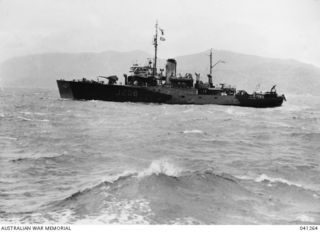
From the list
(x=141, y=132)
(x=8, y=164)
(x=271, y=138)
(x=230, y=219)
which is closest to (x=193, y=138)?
(x=141, y=132)

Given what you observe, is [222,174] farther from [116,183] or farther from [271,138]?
[271,138]

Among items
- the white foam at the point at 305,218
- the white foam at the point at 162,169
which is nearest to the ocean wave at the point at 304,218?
the white foam at the point at 305,218

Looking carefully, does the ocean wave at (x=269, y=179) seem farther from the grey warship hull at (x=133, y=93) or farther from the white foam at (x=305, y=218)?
the grey warship hull at (x=133, y=93)

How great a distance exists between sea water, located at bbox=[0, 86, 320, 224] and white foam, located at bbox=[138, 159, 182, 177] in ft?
0.13

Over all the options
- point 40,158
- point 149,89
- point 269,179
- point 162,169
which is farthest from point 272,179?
point 149,89

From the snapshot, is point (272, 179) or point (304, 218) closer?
point (304, 218)

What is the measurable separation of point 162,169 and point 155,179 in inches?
60.5

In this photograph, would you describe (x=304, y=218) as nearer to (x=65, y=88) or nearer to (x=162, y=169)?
(x=162, y=169)

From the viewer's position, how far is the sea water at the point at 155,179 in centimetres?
994

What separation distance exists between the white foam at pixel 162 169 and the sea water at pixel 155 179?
4 centimetres

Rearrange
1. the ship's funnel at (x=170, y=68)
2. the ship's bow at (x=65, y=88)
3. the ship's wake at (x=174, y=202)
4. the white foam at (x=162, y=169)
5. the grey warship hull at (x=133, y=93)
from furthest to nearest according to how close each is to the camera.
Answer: the ship's funnel at (x=170, y=68) < the ship's bow at (x=65, y=88) < the grey warship hull at (x=133, y=93) < the white foam at (x=162, y=169) < the ship's wake at (x=174, y=202)

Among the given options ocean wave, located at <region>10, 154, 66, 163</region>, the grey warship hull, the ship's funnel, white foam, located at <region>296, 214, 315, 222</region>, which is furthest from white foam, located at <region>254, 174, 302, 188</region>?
the ship's funnel

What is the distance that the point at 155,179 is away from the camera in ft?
40.5

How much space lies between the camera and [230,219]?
9.69m
